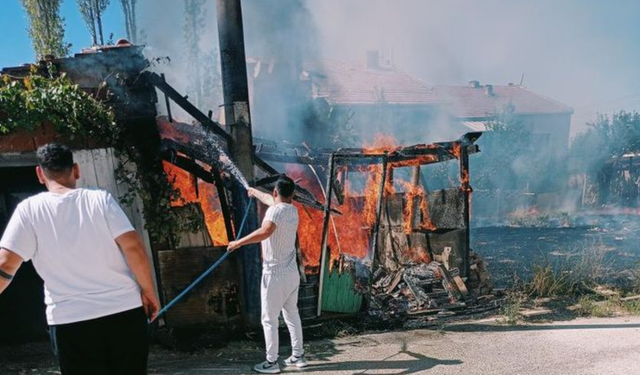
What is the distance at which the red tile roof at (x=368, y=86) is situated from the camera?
27722mm

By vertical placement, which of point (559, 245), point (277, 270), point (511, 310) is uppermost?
point (277, 270)

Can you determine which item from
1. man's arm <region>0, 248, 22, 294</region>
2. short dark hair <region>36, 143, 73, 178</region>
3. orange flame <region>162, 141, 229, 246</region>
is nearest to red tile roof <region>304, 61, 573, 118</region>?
orange flame <region>162, 141, 229, 246</region>

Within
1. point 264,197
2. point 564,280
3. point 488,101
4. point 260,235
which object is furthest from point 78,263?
point 488,101

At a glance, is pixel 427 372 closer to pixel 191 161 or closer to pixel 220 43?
pixel 191 161

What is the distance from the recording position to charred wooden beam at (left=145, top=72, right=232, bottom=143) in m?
6.05

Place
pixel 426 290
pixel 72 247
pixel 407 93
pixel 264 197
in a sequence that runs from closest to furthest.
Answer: pixel 72 247
pixel 264 197
pixel 426 290
pixel 407 93

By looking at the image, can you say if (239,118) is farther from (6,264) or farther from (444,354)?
(444,354)

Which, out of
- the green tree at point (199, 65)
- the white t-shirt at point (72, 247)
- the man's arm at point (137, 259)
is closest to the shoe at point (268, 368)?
the man's arm at point (137, 259)

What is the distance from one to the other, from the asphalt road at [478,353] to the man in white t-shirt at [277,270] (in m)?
0.37

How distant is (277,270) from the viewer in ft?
16.4

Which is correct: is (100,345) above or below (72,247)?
below

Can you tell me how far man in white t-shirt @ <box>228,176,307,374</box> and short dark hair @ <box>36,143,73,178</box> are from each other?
6.90 ft

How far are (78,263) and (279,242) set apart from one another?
2.29 m

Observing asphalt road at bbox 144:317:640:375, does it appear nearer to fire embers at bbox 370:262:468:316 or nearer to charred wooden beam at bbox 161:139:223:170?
fire embers at bbox 370:262:468:316
